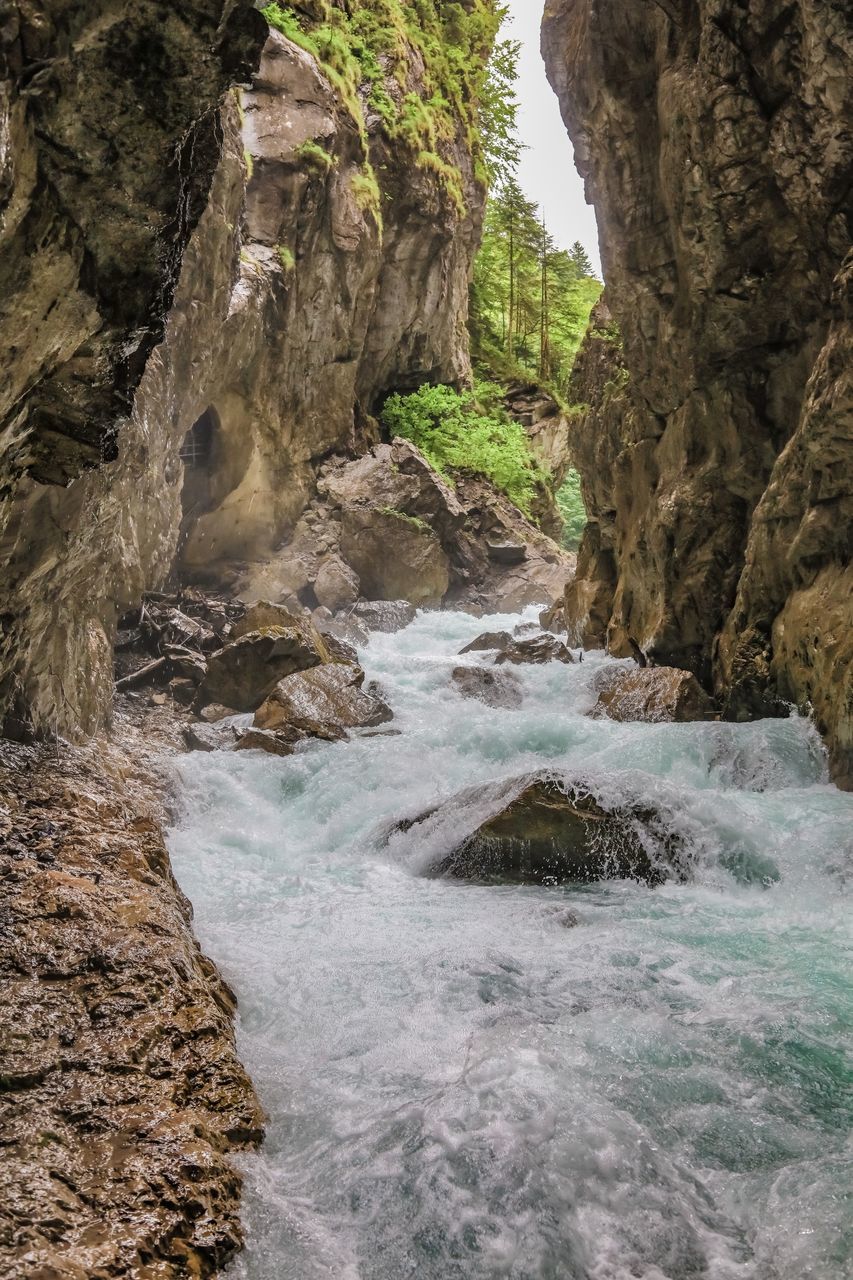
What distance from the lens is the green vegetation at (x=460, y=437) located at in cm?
2341

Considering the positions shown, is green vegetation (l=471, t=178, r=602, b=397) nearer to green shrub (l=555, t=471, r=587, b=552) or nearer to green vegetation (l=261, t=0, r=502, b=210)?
green vegetation (l=261, t=0, r=502, b=210)

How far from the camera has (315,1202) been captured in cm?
274

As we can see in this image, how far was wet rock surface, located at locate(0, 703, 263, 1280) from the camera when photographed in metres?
2.16

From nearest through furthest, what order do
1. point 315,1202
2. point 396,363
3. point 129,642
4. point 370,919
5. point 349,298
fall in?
point 315,1202 < point 370,919 < point 129,642 < point 349,298 < point 396,363

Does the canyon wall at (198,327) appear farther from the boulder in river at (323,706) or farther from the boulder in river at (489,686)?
the boulder in river at (489,686)

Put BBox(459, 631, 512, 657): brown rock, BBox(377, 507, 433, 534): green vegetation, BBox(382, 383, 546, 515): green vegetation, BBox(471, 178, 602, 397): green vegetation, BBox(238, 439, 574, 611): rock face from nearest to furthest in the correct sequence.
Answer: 1. BBox(459, 631, 512, 657): brown rock
2. BBox(238, 439, 574, 611): rock face
3. BBox(377, 507, 433, 534): green vegetation
4. BBox(382, 383, 546, 515): green vegetation
5. BBox(471, 178, 602, 397): green vegetation

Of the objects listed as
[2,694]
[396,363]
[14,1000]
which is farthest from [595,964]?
[396,363]

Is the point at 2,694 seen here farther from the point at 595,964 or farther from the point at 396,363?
the point at 396,363

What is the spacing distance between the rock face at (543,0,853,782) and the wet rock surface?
6563 mm

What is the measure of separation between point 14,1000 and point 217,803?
554 cm

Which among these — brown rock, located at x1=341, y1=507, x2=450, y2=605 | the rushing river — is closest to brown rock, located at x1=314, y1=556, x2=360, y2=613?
brown rock, located at x1=341, y1=507, x2=450, y2=605

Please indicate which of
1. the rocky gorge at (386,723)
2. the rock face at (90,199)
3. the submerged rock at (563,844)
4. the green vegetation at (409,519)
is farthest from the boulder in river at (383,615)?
the rock face at (90,199)

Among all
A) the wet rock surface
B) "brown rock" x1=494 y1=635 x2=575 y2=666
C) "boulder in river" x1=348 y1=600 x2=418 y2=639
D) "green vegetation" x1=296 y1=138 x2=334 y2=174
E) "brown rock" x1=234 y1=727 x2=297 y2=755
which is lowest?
"brown rock" x1=234 y1=727 x2=297 y2=755

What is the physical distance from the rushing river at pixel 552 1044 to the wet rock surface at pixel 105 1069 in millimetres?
266
